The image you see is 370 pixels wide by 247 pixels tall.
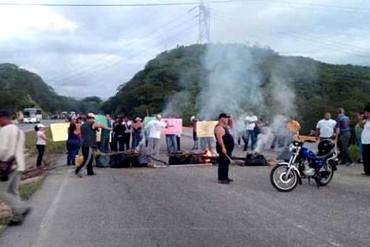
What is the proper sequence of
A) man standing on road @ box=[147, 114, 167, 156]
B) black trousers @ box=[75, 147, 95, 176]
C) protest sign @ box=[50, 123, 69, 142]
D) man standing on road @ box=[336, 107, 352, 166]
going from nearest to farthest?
black trousers @ box=[75, 147, 95, 176] → man standing on road @ box=[336, 107, 352, 166] → man standing on road @ box=[147, 114, 167, 156] → protest sign @ box=[50, 123, 69, 142]

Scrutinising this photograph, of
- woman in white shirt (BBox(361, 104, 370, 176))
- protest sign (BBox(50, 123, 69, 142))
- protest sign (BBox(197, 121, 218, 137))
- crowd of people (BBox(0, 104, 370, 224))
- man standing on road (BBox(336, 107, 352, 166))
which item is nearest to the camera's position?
crowd of people (BBox(0, 104, 370, 224))

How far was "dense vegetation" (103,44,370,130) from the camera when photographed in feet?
121

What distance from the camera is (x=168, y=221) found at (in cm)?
1007

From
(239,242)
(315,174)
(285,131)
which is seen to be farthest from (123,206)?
(285,131)

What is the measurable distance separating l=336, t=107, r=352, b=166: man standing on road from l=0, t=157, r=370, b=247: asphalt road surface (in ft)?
11.9

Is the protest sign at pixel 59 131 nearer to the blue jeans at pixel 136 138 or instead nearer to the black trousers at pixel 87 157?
the blue jeans at pixel 136 138

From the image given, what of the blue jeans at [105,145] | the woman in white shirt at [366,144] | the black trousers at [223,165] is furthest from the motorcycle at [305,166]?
the blue jeans at [105,145]

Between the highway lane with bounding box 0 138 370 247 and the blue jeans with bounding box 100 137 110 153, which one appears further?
the blue jeans with bounding box 100 137 110 153

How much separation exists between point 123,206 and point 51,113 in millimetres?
167386

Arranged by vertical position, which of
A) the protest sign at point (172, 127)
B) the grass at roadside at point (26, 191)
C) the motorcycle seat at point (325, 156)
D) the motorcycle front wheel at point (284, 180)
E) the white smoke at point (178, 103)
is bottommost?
the grass at roadside at point (26, 191)

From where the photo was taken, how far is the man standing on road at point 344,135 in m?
20.3

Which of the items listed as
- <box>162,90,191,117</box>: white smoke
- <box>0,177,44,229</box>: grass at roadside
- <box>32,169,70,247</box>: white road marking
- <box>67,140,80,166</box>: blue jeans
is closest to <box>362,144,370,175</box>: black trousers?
<box>32,169,70,247</box>: white road marking

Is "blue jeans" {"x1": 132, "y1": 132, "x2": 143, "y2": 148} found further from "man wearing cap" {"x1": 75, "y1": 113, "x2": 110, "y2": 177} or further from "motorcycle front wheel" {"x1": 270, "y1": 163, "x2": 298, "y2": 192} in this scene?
"motorcycle front wheel" {"x1": 270, "y1": 163, "x2": 298, "y2": 192}

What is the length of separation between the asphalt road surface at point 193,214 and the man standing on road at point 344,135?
3.63 meters
